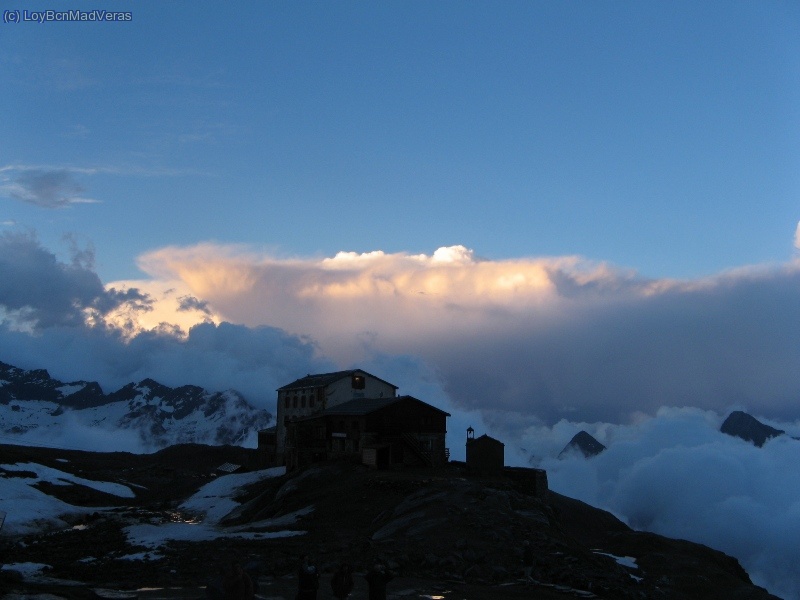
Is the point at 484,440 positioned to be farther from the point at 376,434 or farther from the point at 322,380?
the point at 322,380

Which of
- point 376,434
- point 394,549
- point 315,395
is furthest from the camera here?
point 315,395

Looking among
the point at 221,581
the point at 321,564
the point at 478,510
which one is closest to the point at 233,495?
the point at 478,510

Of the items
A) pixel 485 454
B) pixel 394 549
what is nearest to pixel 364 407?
pixel 485 454


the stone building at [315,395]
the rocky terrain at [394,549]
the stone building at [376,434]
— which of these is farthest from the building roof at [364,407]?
the stone building at [315,395]

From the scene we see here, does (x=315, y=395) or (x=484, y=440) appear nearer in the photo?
(x=484, y=440)

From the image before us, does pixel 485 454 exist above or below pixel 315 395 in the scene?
below

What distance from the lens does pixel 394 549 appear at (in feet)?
125

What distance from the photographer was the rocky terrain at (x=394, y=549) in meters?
32.8

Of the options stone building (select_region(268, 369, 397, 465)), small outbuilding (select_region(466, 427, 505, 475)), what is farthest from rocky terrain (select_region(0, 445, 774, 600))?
stone building (select_region(268, 369, 397, 465))

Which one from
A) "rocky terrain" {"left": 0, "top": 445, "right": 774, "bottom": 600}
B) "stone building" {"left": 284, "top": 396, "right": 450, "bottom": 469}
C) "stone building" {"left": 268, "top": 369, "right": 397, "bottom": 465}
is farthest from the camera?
"stone building" {"left": 268, "top": 369, "right": 397, "bottom": 465}

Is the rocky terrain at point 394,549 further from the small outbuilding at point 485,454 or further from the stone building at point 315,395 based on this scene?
the stone building at point 315,395

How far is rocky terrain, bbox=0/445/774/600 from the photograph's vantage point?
3278 cm

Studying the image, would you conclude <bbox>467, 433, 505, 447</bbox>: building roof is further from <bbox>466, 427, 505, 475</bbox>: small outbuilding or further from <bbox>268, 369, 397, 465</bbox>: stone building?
<bbox>268, 369, 397, 465</bbox>: stone building

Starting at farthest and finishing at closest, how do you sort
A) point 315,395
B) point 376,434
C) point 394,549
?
point 315,395
point 376,434
point 394,549
